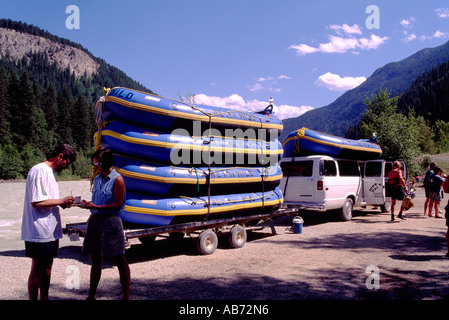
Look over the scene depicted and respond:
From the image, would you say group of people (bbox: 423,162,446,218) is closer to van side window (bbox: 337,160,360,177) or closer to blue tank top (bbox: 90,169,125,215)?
van side window (bbox: 337,160,360,177)

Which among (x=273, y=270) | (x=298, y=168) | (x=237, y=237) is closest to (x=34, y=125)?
(x=298, y=168)

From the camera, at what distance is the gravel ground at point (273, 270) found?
500cm

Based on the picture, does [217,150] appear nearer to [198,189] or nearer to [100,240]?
[198,189]

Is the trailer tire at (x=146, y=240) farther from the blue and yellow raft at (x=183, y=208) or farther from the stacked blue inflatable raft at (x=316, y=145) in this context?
the stacked blue inflatable raft at (x=316, y=145)

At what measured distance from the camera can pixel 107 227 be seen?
13.8 feet

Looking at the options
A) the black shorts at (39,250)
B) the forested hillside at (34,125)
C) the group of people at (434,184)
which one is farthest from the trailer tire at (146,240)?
the forested hillside at (34,125)

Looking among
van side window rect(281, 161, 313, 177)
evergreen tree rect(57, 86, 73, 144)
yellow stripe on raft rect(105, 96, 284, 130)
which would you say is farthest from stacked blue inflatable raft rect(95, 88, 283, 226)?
evergreen tree rect(57, 86, 73, 144)

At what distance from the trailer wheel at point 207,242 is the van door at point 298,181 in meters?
4.50

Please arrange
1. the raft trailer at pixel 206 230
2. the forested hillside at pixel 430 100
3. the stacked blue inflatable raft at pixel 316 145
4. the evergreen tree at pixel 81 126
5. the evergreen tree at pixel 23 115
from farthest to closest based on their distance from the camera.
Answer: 1. the forested hillside at pixel 430 100
2. the evergreen tree at pixel 81 126
3. the evergreen tree at pixel 23 115
4. the stacked blue inflatable raft at pixel 316 145
5. the raft trailer at pixel 206 230

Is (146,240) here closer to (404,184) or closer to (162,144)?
(162,144)

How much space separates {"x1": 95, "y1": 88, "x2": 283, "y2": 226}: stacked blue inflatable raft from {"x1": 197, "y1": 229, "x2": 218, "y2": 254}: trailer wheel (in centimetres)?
36
